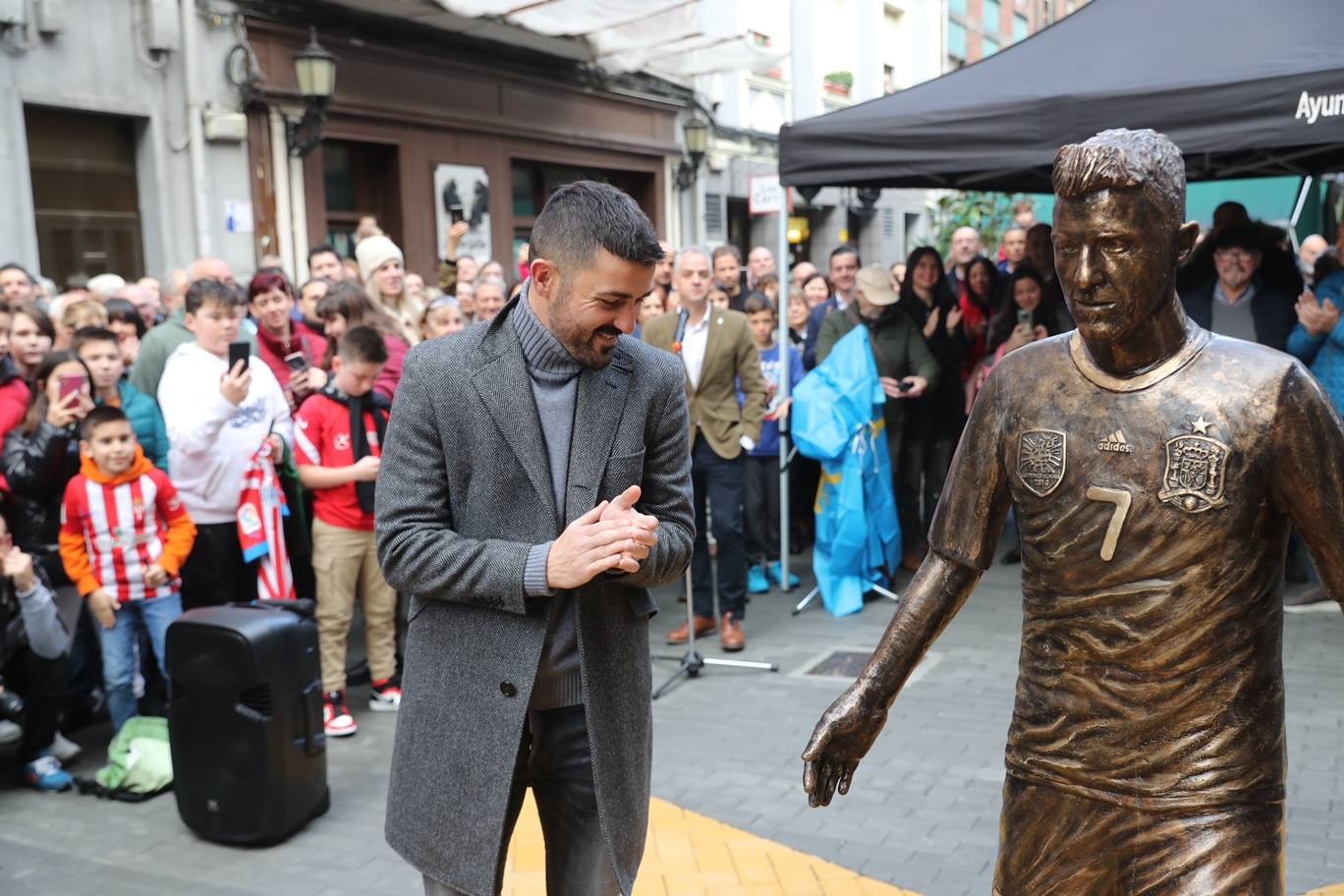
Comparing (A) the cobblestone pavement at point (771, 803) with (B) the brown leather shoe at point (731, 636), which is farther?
(B) the brown leather shoe at point (731, 636)

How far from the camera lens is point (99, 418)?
15.6 feet

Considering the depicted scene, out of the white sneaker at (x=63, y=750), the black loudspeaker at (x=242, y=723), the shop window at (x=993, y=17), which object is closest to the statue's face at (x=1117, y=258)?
the black loudspeaker at (x=242, y=723)

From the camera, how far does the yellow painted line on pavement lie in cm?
386

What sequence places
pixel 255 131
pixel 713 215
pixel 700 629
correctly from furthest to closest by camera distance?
pixel 713 215, pixel 255 131, pixel 700 629

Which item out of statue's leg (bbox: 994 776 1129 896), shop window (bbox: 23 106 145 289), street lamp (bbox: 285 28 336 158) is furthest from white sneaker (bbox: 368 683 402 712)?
street lamp (bbox: 285 28 336 158)

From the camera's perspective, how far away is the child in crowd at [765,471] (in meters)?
7.62

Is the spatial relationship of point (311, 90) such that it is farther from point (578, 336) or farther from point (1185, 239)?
point (1185, 239)

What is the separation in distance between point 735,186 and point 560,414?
16874 millimetres

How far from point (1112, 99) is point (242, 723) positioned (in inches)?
180

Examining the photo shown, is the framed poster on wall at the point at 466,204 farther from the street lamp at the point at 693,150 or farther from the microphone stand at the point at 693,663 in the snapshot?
the microphone stand at the point at 693,663

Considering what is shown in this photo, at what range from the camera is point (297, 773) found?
4.30 metres

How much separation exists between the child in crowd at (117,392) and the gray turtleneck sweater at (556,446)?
3.37 metres

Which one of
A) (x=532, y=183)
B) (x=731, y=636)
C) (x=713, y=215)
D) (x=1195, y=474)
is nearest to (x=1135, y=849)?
(x=1195, y=474)

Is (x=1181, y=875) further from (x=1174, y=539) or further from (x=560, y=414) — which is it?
(x=560, y=414)
